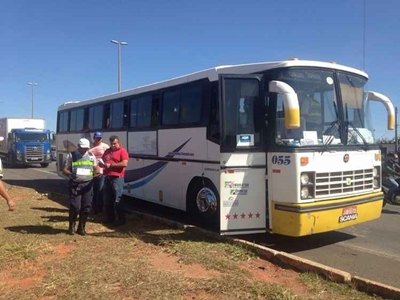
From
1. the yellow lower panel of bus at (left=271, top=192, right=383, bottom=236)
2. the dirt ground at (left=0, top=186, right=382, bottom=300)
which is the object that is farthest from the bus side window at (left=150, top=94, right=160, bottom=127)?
the yellow lower panel of bus at (left=271, top=192, right=383, bottom=236)

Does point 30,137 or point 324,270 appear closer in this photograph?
point 324,270

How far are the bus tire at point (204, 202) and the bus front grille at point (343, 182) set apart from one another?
186cm

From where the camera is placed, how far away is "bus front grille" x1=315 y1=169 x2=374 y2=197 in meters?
7.49

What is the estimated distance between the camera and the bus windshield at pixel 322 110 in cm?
755

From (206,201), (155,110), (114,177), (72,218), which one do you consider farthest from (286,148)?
(155,110)

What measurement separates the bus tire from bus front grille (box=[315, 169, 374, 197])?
1861 millimetres

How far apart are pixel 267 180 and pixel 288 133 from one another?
2.86 feet

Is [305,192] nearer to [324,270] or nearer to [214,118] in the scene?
[324,270]

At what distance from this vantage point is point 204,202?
8.88m

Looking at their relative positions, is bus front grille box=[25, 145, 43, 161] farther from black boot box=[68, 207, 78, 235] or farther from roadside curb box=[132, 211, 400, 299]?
roadside curb box=[132, 211, 400, 299]

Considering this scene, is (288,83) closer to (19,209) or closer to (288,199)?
(288,199)

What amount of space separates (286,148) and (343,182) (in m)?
1.20

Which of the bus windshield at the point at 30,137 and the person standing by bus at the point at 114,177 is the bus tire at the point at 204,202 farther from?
the bus windshield at the point at 30,137

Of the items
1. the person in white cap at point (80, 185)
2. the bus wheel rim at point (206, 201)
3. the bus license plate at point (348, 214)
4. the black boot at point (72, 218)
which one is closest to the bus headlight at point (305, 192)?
the bus license plate at point (348, 214)
